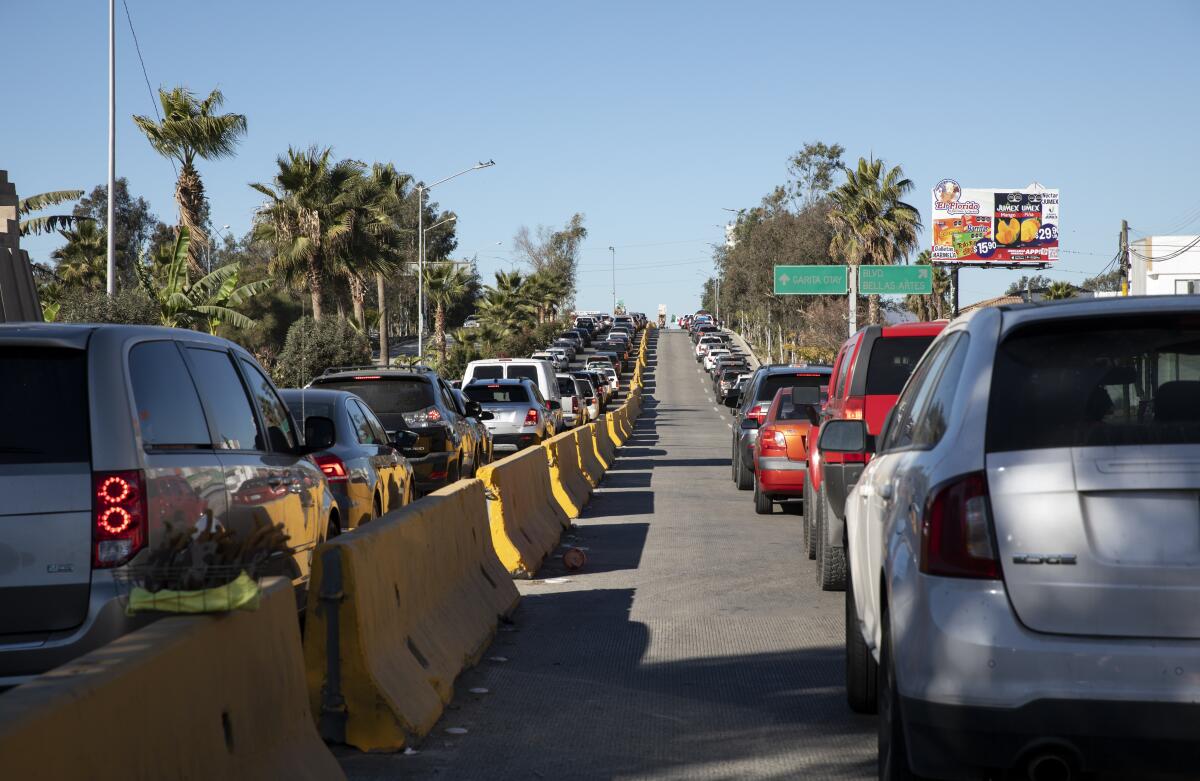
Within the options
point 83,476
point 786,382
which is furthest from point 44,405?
point 786,382

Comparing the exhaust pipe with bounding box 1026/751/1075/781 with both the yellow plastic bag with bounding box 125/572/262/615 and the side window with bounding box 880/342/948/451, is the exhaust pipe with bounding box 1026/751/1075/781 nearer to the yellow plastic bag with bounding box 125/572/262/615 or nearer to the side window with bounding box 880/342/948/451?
the side window with bounding box 880/342/948/451

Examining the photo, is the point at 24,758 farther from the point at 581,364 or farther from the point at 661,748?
the point at 581,364

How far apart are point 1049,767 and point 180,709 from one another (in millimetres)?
2563

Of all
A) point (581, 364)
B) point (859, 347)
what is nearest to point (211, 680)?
point (859, 347)

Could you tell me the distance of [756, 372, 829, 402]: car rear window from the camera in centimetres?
1984

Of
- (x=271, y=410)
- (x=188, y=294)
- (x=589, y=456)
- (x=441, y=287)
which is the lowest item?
(x=589, y=456)

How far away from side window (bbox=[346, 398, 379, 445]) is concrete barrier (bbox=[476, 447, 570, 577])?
105cm

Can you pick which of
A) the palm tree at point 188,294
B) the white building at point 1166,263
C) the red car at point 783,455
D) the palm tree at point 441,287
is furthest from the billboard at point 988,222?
the red car at point 783,455

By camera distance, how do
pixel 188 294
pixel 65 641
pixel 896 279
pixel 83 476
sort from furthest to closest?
pixel 896 279 → pixel 188 294 → pixel 83 476 → pixel 65 641

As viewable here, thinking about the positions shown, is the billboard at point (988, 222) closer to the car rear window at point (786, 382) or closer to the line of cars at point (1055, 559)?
the car rear window at point (786, 382)

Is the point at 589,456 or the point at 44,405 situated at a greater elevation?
the point at 44,405

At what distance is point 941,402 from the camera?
16.7ft

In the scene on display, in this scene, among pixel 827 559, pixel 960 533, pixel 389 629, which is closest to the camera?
pixel 960 533

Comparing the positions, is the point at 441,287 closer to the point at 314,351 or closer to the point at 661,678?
the point at 314,351
